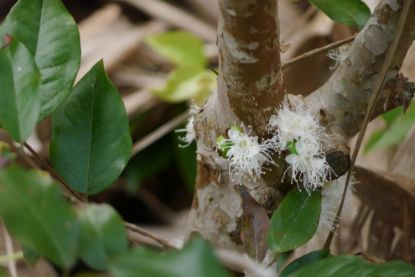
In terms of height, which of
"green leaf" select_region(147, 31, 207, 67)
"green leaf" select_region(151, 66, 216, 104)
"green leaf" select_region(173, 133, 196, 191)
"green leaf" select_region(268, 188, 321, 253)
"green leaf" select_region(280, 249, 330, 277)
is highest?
"green leaf" select_region(268, 188, 321, 253)

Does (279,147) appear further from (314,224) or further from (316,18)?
(316,18)

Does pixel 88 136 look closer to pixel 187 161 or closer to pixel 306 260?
pixel 306 260

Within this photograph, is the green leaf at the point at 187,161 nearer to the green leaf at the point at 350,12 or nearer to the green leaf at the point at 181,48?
the green leaf at the point at 181,48

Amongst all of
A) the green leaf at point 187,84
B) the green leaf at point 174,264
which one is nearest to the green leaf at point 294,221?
the green leaf at point 174,264

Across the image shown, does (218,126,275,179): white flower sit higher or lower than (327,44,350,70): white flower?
lower

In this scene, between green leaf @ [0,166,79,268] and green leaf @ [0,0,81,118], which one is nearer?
green leaf @ [0,166,79,268]

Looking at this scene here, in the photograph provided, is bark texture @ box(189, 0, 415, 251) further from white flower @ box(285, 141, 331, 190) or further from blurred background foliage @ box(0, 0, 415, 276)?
blurred background foliage @ box(0, 0, 415, 276)

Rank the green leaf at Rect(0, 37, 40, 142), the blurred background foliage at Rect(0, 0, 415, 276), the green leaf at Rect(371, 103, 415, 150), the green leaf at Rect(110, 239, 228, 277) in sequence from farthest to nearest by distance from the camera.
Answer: the blurred background foliage at Rect(0, 0, 415, 276), the green leaf at Rect(371, 103, 415, 150), the green leaf at Rect(0, 37, 40, 142), the green leaf at Rect(110, 239, 228, 277)

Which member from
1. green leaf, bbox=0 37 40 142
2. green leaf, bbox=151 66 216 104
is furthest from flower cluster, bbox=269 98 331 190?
green leaf, bbox=151 66 216 104
